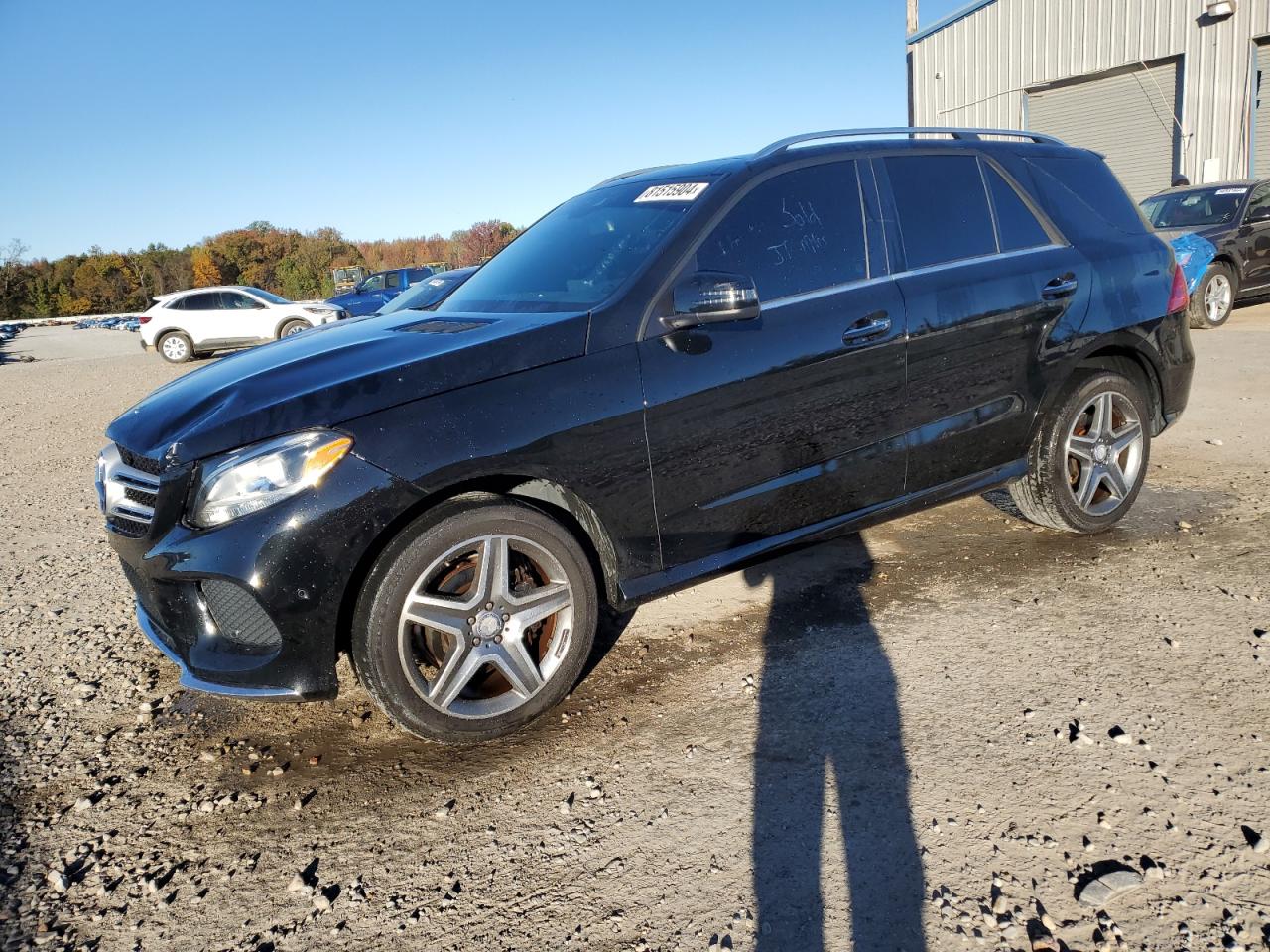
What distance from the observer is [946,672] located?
3.20m

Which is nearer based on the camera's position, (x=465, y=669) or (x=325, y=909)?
(x=325, y=909)

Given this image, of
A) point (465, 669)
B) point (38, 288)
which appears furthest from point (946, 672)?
point (38, 288)

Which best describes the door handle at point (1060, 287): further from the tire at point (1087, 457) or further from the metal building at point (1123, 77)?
the metal building at point (1123, 77)

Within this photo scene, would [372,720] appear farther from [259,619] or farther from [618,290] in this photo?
[618,290]

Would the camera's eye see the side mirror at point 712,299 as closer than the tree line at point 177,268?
Yes

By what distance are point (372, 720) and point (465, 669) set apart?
1.91 ft

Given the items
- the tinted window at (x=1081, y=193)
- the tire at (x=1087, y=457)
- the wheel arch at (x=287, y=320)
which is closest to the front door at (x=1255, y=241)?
the tinted window at (x=1081, y=193)

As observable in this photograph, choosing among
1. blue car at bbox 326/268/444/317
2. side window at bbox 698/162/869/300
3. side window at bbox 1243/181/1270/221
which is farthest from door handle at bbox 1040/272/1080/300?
blue car at bbox 326/268/444/317

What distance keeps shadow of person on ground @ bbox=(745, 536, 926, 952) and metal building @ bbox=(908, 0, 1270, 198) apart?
18419 mm

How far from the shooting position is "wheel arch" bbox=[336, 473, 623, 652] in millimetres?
2764

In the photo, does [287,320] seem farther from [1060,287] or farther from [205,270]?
[205,270]

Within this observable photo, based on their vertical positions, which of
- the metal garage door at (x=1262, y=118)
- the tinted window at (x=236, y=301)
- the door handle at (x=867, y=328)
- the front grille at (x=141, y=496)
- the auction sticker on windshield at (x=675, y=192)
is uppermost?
the metal garage door at (x=1262, y=118)

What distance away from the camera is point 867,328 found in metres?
3.48

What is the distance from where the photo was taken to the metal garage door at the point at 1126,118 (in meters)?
18.7
